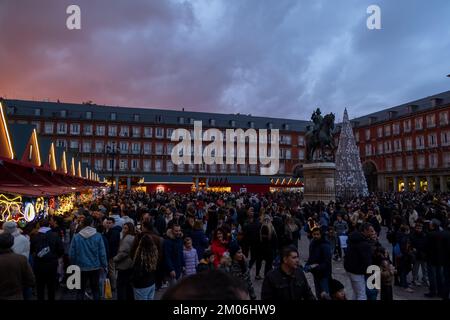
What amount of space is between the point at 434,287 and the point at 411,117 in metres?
52.4

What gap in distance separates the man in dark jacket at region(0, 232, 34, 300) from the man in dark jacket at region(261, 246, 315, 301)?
3052 mm

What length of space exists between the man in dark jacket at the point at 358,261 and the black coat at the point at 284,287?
2.08 meters

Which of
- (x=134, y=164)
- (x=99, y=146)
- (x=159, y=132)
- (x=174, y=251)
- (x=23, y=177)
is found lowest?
(x=174, y=251)

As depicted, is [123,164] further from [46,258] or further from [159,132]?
[46,258]

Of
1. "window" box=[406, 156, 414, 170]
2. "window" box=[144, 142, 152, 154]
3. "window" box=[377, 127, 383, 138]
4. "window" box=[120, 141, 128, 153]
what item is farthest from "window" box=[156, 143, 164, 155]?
"window" box=[406, 156, 414, 170]

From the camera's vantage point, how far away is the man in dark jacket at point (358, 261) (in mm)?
5281

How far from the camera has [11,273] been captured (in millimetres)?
4016

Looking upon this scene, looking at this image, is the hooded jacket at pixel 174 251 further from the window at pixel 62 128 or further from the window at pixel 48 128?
the window at pixel 48 128

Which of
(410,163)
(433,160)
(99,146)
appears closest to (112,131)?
(99,146)

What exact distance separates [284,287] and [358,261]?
2.39 metres

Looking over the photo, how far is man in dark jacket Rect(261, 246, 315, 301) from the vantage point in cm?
348

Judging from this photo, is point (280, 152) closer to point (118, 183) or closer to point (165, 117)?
point (165, 117)

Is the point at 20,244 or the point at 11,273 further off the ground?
the point at 20,244

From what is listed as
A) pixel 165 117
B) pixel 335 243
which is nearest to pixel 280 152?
pixel 165 117
